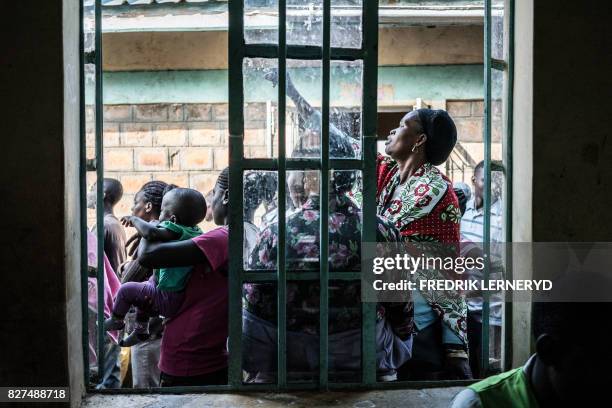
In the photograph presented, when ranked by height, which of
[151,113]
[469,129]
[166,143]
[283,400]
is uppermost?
[151,113]

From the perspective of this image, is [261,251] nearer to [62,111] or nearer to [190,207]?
[190,207]

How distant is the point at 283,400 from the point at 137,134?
459 cm

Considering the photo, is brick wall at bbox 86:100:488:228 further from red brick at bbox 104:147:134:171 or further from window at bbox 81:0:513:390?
window at bbox 81:0:513:390

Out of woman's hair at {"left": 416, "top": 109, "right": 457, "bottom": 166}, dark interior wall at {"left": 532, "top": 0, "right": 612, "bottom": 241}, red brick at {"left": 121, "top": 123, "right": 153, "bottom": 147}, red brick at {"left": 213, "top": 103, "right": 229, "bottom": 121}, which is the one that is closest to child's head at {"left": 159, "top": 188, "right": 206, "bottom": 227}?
woman's hair at {"left": 416, "top": 109, "right": 457, "bottom": 166}

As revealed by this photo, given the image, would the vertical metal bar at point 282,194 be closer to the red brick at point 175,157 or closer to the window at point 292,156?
the window at point 292,156

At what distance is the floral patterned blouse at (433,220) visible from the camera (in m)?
3.00

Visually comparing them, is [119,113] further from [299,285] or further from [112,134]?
[299,285]

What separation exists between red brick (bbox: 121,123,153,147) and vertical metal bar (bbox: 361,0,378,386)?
4.42 m

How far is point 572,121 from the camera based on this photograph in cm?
267

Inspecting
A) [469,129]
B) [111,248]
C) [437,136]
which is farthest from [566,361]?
[469,129]

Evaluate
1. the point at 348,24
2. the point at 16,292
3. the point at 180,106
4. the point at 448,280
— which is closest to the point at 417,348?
the point at 448,280

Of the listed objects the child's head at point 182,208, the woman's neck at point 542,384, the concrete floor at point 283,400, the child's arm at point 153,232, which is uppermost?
the child's head at point 182,208

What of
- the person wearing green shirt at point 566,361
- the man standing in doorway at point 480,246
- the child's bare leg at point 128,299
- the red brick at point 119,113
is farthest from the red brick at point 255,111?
the red brick at point 119,113

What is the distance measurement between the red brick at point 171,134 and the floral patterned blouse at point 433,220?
3.96 meters
